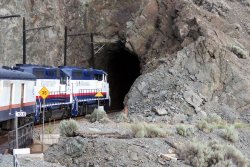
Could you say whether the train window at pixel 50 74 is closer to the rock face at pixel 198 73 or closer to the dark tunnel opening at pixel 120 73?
the rock face at pixel 198 73

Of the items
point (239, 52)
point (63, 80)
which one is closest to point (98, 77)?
point (63, 80)

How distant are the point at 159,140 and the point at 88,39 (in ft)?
114

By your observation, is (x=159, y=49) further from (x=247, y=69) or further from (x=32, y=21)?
(x=32, y=21)

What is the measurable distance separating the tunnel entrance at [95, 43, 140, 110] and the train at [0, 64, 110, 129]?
1333 centimetres

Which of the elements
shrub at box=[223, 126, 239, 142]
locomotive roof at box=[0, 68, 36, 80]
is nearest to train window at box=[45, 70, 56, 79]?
locomotive roof at box=[0, 68, 36, 80]

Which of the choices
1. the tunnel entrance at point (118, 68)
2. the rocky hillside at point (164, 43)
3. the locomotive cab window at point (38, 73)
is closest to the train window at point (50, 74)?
the locomotive cab window at point (38, 73)

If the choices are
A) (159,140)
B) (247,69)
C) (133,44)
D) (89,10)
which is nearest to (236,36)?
(247,69)

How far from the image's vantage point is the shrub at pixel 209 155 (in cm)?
1947

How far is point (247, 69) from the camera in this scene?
41594 mm

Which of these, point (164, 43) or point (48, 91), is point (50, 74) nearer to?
point (48, 91)

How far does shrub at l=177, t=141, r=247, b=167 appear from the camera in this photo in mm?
19469

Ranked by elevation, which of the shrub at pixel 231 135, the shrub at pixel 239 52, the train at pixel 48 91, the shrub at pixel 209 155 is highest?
the shrub at pixel 239 52

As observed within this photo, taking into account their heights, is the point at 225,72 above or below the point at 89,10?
below

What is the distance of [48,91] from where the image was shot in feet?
92.4
